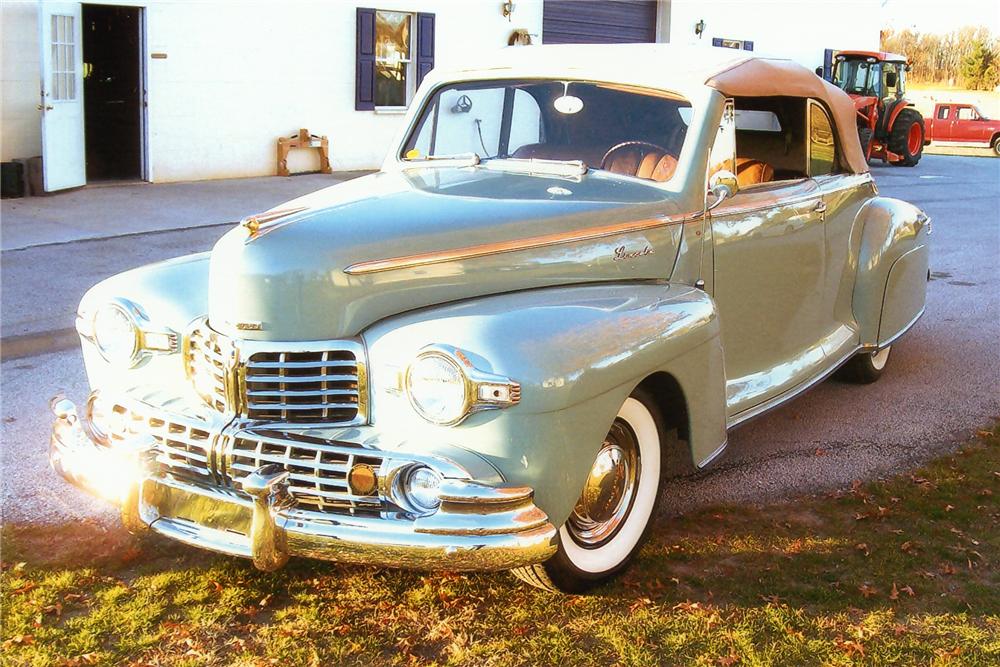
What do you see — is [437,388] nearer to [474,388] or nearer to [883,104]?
[474,388]

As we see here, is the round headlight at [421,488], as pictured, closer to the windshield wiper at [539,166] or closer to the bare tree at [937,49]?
the windshield wiper at [539,166]

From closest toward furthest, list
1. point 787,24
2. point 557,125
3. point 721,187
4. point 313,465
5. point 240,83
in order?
point 313,465 < point 721,187 < point 557,125 < point 240,83 < point 787,24

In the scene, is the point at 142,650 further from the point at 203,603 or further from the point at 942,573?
the point at 942,573

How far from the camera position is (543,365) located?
3029 millimetres

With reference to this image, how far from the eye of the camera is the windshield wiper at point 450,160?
454cm

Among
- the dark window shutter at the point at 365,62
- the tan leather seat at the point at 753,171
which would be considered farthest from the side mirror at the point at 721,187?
the dark window shutter at the point at 365,62

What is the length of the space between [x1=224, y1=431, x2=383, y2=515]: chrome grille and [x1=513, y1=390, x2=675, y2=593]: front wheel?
621mm

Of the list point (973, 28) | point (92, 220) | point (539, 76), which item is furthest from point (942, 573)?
point (973, 28)

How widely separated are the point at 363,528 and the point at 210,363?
812 millimetres

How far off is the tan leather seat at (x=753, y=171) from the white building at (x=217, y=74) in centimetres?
622

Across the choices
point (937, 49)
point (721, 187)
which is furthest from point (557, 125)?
point (937, 49)

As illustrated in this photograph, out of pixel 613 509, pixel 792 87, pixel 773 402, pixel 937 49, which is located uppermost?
pixel 937 49

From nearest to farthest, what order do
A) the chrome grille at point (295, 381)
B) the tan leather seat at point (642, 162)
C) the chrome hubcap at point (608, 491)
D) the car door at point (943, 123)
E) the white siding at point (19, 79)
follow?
1. the chrome grille at point (295, 381)
2. the chrome hubcap at point (608, 491)
3. the tan leather seat at point (642, 162)
4. the white siding at point (19, 79)
5. the car door at point (943, 123)

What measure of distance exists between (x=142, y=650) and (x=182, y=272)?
4.44 ft
